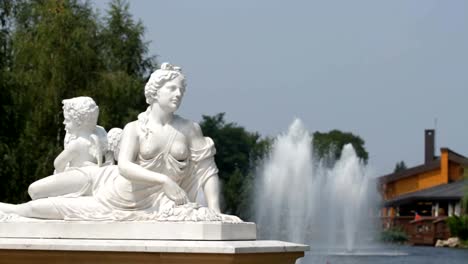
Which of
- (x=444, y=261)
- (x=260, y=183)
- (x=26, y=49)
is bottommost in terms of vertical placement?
(x=444, y=261)

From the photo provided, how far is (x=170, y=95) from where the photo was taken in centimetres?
786

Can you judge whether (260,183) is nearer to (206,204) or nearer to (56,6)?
(56,6)

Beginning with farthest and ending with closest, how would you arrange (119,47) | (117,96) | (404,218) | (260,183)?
(404,218)
(260,183)
(119,47)
(117,96)

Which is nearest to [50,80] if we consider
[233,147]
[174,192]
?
[174,192]

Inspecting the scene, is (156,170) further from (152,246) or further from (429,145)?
(429,145)

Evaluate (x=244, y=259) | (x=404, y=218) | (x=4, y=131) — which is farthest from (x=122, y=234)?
(x=404, y=218)

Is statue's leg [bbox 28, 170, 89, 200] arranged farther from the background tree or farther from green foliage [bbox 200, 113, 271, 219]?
green foliage [bbox 200, 113, 271, 219]

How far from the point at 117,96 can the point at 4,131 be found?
2.68 m

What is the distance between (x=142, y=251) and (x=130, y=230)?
265 mm

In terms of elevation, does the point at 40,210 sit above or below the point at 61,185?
below

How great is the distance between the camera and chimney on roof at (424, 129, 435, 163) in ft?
212

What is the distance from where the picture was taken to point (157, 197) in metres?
7.86

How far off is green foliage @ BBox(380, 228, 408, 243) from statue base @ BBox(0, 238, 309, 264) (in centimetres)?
3514

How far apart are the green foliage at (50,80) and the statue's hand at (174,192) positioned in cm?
1284
